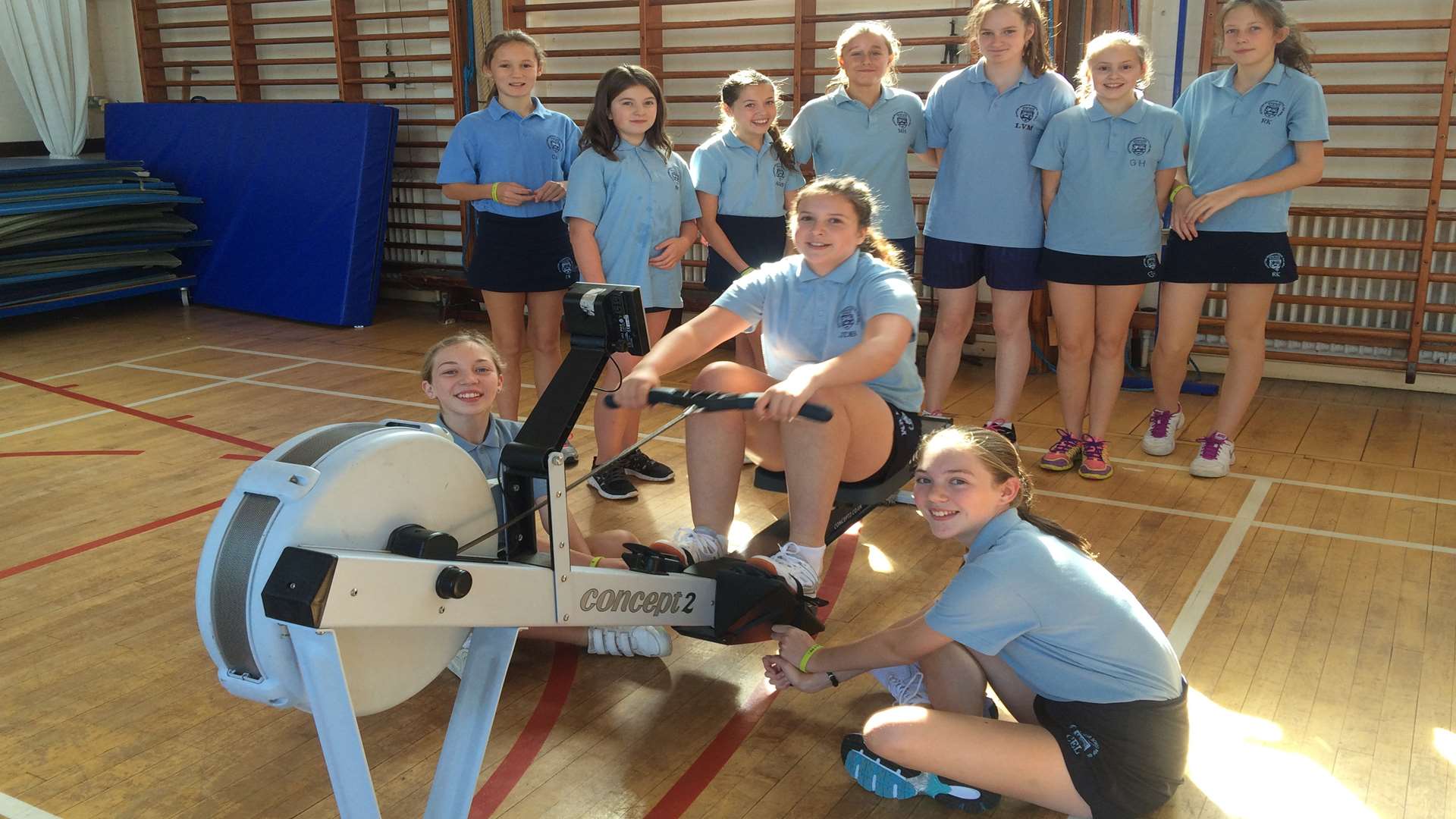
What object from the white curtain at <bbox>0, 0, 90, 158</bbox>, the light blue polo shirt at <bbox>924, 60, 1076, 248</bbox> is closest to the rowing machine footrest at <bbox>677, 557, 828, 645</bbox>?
the light blue polo shirt at <bbox>924, 60, 1076, 248</bbox>

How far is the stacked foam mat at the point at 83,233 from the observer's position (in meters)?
6.14

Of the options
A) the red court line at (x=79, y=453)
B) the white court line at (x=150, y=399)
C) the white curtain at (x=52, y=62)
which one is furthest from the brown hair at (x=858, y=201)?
the white curtain at (x=52, y=62)

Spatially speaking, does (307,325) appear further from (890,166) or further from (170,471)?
(890,166)

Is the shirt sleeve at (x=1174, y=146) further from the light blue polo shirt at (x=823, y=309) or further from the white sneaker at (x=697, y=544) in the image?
the white sneaker at (x=697, y=544)

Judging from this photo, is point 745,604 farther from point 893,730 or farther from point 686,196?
point 686,196

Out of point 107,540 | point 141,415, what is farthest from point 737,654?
point 141,415

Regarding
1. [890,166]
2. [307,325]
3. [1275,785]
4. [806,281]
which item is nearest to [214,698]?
[806,281]

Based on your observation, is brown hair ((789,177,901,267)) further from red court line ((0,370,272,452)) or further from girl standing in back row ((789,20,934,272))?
red court line ((0,370,272,452))

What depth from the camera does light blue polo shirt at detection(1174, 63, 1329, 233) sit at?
11.3ft

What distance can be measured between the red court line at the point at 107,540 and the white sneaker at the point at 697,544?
4.04ft

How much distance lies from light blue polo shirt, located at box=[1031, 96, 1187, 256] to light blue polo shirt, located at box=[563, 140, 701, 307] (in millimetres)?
1168

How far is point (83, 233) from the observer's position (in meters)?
6.39

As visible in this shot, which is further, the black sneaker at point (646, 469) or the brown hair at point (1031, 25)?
the black sneaker at point (646, 469)

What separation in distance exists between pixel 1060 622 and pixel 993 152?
2.22 metres
